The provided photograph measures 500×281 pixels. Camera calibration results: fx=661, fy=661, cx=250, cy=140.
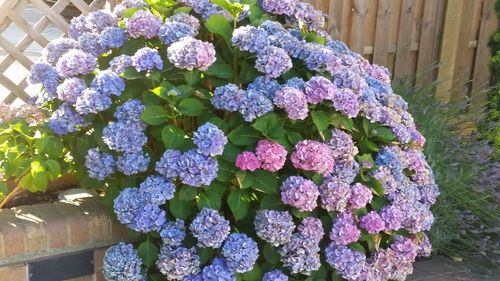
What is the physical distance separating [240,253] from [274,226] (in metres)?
0.16

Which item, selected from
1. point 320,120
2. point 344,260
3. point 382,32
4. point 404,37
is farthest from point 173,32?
point 404,37

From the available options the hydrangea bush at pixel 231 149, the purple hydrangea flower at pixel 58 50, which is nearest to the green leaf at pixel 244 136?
the hydrangea bush at pixel 231 149

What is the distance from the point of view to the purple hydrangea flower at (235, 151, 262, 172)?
7.99ft

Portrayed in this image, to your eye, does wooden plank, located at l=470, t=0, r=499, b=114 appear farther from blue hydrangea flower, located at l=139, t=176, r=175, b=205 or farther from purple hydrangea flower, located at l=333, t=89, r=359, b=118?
blue hydrangea flower, located at l=139, t=176, r=175, b=205

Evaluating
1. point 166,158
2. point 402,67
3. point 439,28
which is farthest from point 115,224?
point 439,28

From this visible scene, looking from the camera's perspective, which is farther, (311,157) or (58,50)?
(58,50)

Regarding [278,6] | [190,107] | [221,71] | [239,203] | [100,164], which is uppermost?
[278,6]

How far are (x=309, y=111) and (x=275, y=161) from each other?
1.00 feet

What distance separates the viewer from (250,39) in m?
2.56

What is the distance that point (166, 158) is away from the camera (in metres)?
2.42

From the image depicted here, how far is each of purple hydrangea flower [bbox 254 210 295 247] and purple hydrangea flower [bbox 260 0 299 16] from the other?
943 mm

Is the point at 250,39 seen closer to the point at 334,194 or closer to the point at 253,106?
the point at 253,106

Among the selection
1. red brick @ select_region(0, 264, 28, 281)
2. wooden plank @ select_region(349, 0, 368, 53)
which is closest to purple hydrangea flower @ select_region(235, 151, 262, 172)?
red brick @ select_region(0, 264, 28, 281)

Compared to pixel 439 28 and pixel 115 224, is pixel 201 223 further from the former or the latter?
pixel 439 28
